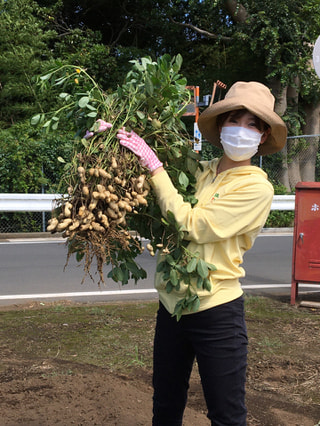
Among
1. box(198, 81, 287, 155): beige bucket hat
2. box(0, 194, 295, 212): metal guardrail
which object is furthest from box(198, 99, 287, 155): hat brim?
box(0, 194, 295, 212): metal guardrail

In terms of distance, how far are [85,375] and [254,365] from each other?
1337 millimetres

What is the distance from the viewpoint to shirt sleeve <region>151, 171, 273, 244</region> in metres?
2.10

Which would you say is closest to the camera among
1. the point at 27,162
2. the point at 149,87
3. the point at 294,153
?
the point at 149,87

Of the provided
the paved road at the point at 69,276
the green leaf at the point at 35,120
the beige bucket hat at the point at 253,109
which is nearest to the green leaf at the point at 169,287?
the beige bucket hat at the point at 253,109

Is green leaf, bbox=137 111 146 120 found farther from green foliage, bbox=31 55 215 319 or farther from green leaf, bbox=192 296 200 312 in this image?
green leaf, bbox=192 296 200 312

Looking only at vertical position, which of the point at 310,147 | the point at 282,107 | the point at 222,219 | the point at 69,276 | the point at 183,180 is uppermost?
the point at 282,107

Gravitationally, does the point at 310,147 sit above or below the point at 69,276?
above

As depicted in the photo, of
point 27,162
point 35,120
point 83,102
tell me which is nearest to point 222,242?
point 83,102

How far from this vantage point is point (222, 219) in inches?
82.7

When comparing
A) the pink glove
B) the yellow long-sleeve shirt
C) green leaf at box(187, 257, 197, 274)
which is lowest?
green leaf at box(187, 257, 197, 274)

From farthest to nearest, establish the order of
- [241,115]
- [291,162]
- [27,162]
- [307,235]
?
[291,162], [27,162], [307,235], [241,115]

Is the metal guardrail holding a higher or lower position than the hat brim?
lower

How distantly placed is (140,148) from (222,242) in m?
0.53

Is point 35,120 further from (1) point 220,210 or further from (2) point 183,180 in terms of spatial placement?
(1) point 220,210
